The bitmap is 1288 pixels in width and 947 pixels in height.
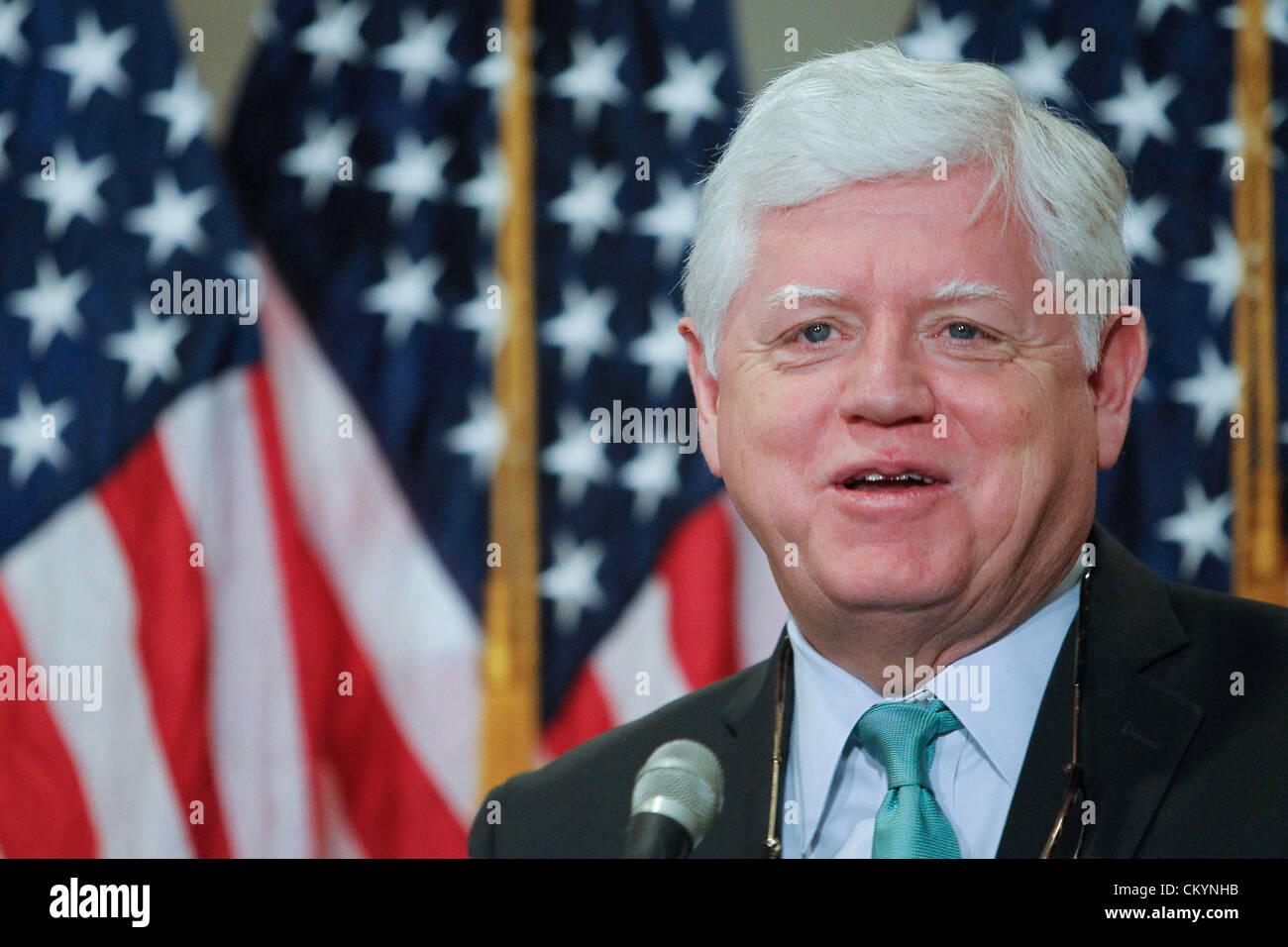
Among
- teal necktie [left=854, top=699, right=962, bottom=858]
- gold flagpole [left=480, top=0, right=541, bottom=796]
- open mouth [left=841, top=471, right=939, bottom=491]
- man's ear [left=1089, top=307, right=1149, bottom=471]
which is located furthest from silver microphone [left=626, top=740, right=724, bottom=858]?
gold flagpole [left=480, top=0, right=541, bottom=796]

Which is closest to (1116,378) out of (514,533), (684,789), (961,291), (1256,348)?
(961,291)

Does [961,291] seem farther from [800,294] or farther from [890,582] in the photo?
[890,582]

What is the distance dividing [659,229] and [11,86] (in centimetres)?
138

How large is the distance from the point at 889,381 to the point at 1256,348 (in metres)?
1.73

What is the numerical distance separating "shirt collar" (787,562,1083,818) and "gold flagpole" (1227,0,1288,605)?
147 cm

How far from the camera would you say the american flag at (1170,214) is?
2875 mm

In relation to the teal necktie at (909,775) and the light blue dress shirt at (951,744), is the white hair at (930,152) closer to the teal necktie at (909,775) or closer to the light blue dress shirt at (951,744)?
the light blue dress shirt at (951,744)

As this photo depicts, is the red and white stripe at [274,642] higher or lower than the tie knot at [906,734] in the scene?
higher

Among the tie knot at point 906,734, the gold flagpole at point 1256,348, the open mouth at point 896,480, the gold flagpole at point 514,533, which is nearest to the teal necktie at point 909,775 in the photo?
the tie knot at point 906,734

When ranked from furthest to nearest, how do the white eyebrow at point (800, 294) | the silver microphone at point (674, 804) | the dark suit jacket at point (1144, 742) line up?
1. the white eyebrow at point (800, 294)
2. the dark suit jacket at point (1144, 742)
3. the silver microphone at point (674, 804)

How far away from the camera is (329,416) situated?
2990mm
